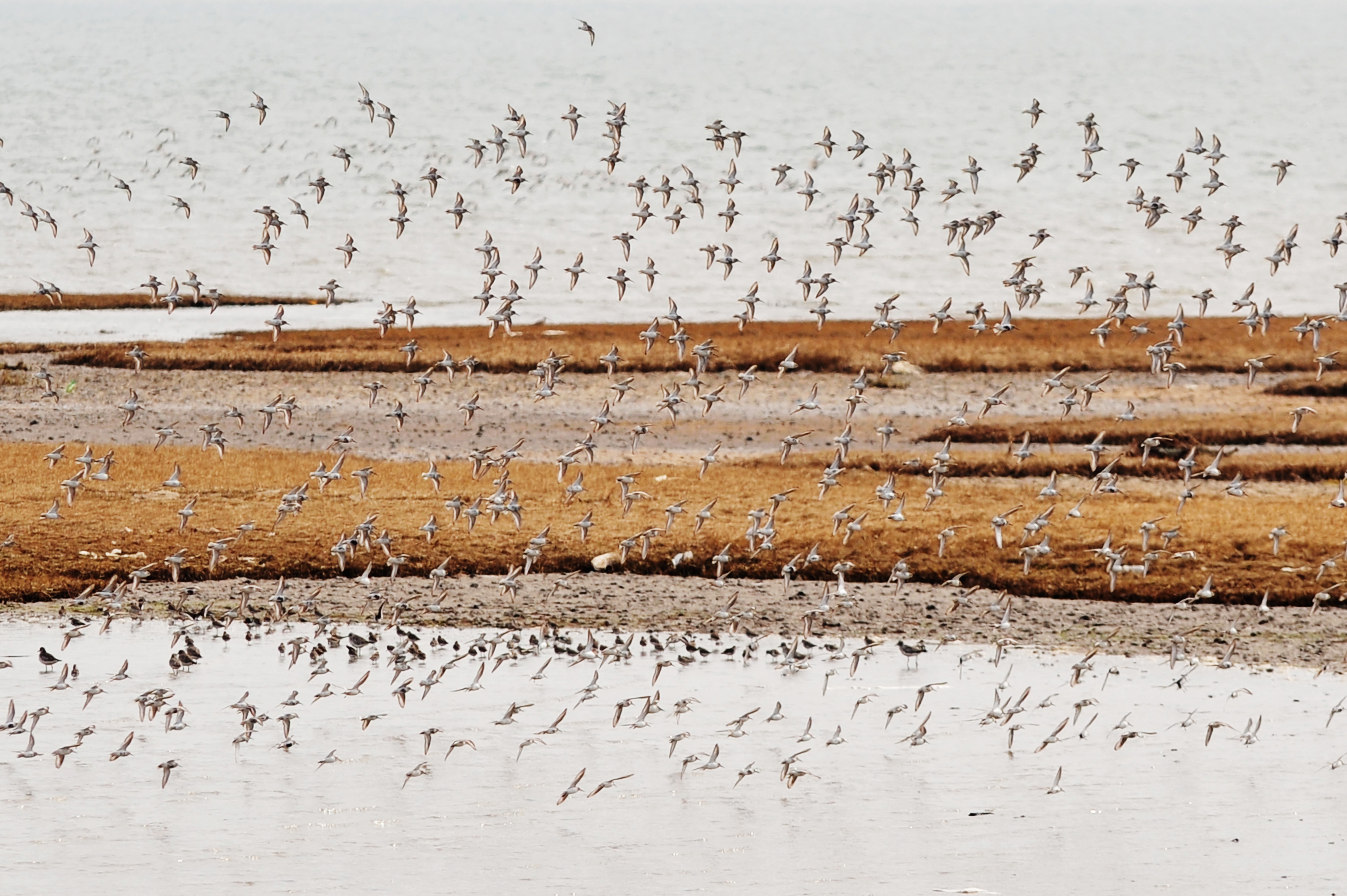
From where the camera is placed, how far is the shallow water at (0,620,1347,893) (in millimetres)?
21062

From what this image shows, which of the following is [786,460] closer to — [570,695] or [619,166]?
[570,695]

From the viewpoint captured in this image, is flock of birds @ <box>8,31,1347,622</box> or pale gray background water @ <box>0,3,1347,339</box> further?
pale gray background water @ <box>0,3,1347,339</box>

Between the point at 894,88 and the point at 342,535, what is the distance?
445 ft

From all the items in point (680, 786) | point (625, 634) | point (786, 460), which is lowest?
point (786, 460)

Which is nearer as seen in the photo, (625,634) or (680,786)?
(680,786)

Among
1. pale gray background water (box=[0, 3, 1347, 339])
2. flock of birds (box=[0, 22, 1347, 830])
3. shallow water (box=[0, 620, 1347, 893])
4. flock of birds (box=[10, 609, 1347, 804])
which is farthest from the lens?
pale gray background water (box=[0, 3, 1347, 339])

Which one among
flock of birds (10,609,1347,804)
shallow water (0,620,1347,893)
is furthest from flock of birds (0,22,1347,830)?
shallow water (0,620,1347,893)

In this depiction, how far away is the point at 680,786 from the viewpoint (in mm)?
24250

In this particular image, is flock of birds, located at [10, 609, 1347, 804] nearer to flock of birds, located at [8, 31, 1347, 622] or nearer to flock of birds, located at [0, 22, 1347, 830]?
flock of birds, located at [0, 22, 1347, 830]

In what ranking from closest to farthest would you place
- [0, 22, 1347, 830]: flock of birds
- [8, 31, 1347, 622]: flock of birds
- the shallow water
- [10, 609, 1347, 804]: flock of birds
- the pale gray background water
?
the shallow water < [10, 609, 1347, 804]: flock of birds < [0, 22, 1347, 830]: flock of birds < [8, 31, 1347, 622]: flock of birds < the pale gray background water

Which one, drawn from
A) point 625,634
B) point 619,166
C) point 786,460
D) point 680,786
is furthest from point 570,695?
point 619,166

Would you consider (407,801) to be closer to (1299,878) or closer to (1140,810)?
(1140,810)

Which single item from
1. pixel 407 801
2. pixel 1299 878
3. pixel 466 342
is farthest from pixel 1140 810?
pixel 466 342

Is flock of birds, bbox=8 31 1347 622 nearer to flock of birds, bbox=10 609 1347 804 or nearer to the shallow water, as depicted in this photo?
flock of birds, bbox=10 609 1347 804
